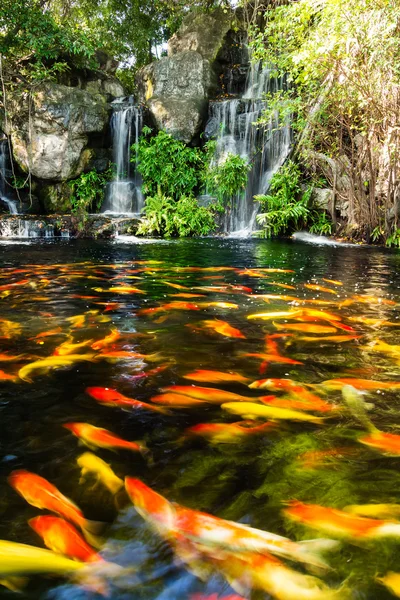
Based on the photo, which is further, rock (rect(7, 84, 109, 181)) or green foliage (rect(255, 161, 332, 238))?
rock (rect(7, 84, 109, 181))

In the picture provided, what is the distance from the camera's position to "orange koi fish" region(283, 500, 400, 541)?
1166 mm

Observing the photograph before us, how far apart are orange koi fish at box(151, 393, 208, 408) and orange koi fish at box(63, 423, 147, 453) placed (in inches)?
12.2

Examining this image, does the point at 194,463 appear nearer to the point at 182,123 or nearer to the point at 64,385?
the point at 64,385

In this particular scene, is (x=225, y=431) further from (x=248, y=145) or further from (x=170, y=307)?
(x=248, y=145)

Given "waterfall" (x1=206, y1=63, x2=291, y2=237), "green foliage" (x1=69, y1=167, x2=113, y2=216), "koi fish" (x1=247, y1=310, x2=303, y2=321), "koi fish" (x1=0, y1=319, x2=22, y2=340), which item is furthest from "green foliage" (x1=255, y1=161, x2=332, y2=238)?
"koi fish" (x1=0, y1=319, x2=22, y2=340)

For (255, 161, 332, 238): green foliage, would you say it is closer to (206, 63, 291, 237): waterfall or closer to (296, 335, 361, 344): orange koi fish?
(206, 63, 291, 237): waterfall

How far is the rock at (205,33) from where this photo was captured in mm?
17203

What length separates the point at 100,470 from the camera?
1.44 meters

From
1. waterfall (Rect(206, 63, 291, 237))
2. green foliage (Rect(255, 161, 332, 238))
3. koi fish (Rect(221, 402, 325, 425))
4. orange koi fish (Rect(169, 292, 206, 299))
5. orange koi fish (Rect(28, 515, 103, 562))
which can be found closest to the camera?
orange koi fish (Rect(28, 515, 103, 562))

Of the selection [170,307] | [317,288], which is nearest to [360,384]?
[170,307]

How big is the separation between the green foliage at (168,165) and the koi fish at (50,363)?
12.4m

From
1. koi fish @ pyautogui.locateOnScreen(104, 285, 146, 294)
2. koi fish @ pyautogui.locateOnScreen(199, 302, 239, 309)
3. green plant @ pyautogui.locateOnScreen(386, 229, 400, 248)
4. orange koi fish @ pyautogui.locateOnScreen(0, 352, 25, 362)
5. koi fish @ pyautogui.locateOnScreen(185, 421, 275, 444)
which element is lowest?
koi fish @ pyautogui.locateOnScreen(185, 421, 275, 444)

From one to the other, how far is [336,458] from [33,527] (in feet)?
3.07

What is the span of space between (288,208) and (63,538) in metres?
12.1
